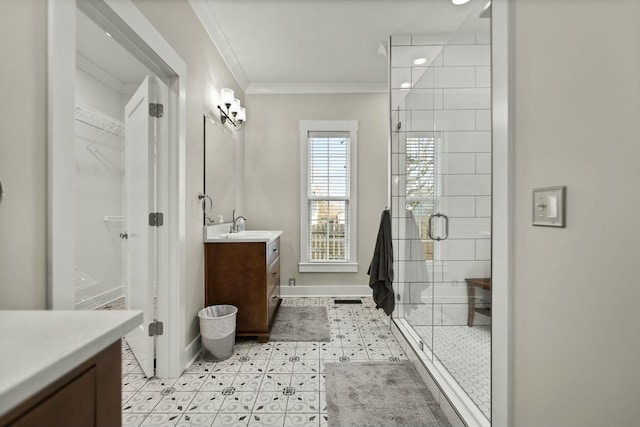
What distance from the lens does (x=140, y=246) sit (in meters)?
1.97

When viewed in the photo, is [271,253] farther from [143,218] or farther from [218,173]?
[143,218]

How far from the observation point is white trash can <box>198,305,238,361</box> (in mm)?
2117

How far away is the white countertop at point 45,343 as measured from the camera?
46 centimetres

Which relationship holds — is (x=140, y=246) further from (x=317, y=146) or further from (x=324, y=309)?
(x=317, y=146)

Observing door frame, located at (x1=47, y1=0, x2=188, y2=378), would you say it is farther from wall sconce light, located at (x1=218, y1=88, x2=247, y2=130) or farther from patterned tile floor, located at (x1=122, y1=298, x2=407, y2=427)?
wall sconce light, located at (x1=218, y1=88, x2=247, y2=130)

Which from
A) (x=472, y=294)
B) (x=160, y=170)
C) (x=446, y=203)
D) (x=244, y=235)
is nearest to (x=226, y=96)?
(x=160, y=170)

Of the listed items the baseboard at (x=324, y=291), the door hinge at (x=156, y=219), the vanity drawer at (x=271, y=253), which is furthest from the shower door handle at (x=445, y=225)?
the door hinge at (x=156, y=219)

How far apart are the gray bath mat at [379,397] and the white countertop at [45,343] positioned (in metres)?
1.31

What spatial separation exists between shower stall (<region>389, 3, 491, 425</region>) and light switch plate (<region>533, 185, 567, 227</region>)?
2.00ft

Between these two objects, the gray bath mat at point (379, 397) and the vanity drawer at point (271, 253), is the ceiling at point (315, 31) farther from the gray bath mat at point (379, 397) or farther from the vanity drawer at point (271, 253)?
the gray bath mat at point (379, 397)

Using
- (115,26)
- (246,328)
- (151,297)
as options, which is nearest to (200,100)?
(115,26)

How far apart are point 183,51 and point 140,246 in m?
1.38

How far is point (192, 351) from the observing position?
2143 mm

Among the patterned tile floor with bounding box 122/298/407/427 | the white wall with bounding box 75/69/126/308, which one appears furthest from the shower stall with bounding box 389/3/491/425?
the white wall with bounding box 75/69/126/308
